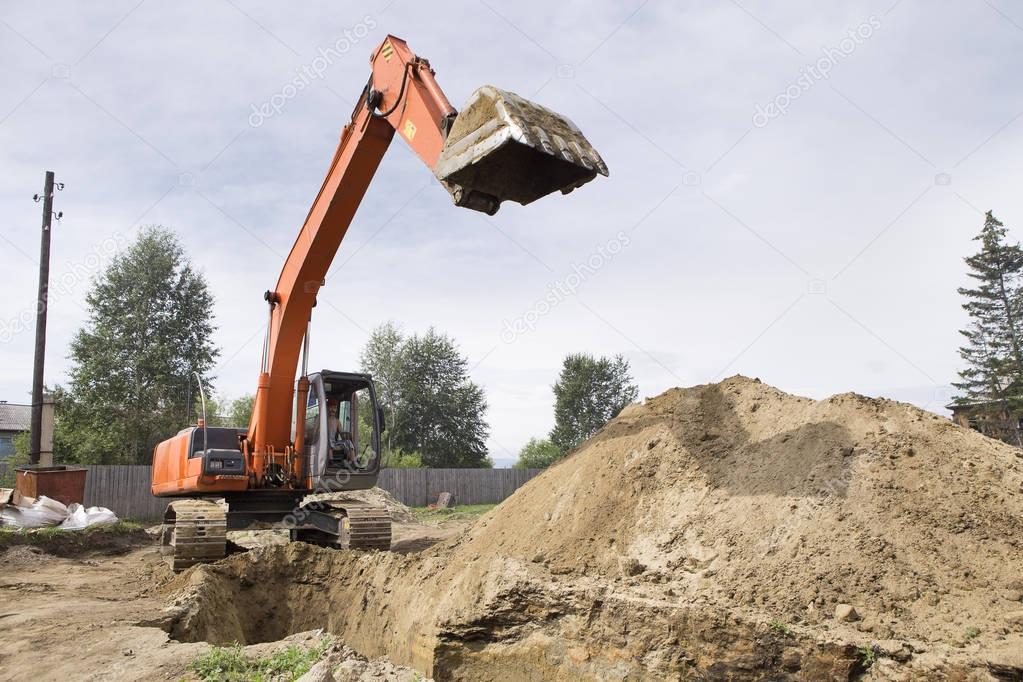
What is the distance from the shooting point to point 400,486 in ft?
82.3

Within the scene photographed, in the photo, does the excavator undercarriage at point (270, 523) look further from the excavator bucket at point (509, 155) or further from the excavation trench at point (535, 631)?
the excavator bucket at point (509, 155)

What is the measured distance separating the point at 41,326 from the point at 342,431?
1428cm

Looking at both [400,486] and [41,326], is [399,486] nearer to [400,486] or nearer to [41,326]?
[400,486]

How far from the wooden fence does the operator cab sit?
42.1 feet

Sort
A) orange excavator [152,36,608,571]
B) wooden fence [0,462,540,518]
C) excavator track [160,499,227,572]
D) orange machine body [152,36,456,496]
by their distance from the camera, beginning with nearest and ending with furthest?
orange machine body [152,36,456,496]
orange excavator [152,36,608,571]
excavator track [160,499,227,572]
wooden fence [0,462,540,518]

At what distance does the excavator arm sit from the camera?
15.4 feet

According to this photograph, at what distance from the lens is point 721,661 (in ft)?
14.0

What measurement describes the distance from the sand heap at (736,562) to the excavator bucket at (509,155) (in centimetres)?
260

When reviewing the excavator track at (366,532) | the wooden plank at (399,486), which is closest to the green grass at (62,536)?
the wooden plank at (399,486)

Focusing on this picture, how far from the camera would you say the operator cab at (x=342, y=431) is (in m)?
8.91

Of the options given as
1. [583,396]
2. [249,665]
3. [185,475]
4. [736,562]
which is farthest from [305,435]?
[583,396]

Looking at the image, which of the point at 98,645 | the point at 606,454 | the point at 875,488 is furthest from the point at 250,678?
the point at 875,488

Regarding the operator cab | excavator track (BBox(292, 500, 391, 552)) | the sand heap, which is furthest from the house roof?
the sand heap

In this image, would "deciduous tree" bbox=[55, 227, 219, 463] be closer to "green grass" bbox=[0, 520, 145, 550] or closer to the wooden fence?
the wooden fence
